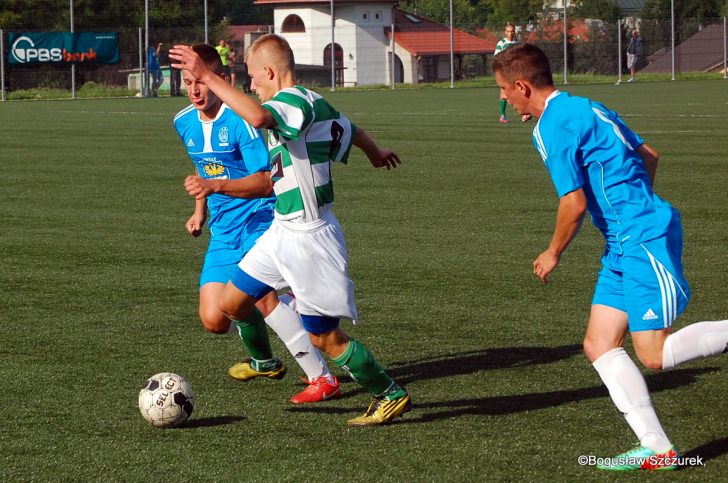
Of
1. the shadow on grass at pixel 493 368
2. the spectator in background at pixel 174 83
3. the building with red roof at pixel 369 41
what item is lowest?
the shadow on grass at pixel 493 368

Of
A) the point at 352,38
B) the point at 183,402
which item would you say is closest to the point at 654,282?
the point at 183,402

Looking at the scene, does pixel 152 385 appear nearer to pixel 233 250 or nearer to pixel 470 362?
pixel 233 250

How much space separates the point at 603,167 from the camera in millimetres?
4375

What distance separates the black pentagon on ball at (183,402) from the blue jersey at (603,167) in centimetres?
190

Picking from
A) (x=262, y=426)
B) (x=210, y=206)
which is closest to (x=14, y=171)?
(x=210, y=206)

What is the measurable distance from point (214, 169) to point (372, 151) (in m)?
0.98

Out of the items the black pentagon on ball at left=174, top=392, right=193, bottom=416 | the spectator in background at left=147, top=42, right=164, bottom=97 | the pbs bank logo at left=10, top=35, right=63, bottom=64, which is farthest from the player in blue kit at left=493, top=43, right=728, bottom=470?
the pbs bank logo at left=10, top=35, right=63, bottom=64

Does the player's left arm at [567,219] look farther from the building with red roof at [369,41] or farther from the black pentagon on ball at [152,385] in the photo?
the building with red roof at [369,41]

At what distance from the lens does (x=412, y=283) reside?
8242mm

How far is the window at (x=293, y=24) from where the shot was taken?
62531 millimetres

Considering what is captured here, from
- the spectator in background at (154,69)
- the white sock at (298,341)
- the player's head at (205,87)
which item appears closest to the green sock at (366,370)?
the white sock at (298,341)

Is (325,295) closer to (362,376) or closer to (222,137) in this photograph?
(362,376)

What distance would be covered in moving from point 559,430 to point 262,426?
4.20 feet

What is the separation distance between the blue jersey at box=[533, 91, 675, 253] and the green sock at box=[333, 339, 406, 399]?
1194 millimetres
